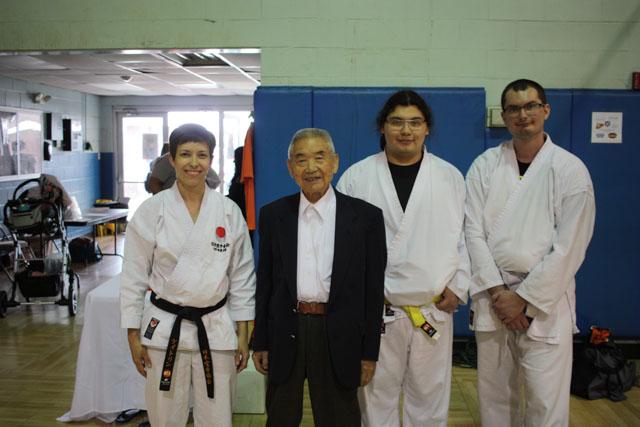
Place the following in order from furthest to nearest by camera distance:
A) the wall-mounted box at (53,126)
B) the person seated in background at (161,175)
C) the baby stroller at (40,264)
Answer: the wall-mounted box at (53,126) < the baby stroller at (40,264) < the person seated in background at (161,175)

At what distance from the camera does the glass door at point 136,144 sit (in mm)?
10719

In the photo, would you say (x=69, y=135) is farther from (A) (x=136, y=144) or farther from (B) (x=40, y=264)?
(B) (x=40, y=264)

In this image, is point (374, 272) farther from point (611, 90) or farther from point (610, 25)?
point (610, 25)

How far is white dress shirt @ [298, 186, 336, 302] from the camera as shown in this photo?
1795 mm

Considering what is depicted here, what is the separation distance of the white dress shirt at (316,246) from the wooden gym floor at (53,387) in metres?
1.36

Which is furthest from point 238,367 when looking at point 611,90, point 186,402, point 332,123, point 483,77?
point 611,90

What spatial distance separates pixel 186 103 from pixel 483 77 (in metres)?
7.95

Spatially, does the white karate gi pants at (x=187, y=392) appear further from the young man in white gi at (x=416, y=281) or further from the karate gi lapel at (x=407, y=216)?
the karate gi lapel at (x=407, y=216)

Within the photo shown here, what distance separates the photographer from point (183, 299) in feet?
6.04

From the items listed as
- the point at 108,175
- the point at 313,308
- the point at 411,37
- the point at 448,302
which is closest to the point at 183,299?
the point at 313,308

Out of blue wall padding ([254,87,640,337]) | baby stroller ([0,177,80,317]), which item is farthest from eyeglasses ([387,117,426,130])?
baby stroller ([0,177,80,317])

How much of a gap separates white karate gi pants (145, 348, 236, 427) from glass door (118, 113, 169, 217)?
9371mm

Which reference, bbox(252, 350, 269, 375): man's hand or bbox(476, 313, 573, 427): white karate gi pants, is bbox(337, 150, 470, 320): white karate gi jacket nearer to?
bbox(476, 313, 573, 427): white karate gi pants

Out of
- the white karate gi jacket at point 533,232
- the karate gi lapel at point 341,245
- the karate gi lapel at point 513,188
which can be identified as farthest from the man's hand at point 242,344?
the karate gi lapel at point 513,188
